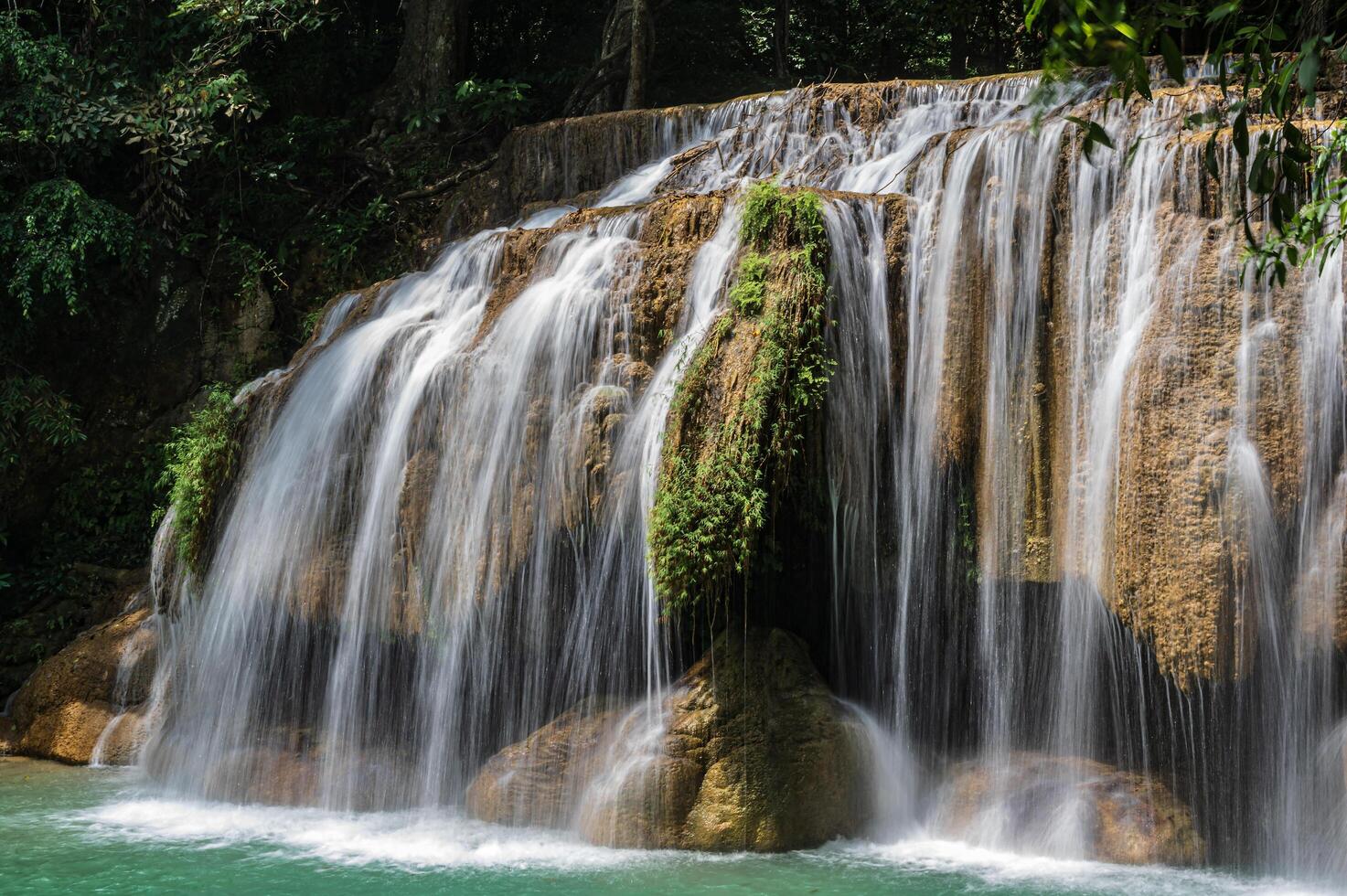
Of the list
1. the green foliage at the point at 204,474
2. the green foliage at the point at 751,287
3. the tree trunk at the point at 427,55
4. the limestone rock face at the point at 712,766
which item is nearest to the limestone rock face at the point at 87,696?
the green foliage at the point at 204,474

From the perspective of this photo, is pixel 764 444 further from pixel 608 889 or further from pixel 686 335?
pixel 608 889

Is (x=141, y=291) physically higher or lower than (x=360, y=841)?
higher

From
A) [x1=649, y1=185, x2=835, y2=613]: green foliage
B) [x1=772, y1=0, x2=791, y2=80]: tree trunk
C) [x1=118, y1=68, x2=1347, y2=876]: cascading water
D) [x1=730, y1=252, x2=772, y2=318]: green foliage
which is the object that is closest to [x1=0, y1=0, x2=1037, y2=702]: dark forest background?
[x1=118, y1=68, x2=1347, y2=876]: cascading water

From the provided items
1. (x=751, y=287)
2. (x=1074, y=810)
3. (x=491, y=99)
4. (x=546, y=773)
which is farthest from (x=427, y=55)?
(x=1074, y=810)

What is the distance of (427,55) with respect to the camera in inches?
589

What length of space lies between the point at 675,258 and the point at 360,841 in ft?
12.9

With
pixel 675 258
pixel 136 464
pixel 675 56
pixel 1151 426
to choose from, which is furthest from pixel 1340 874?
pixel 675 56

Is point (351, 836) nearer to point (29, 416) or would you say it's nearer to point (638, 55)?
point (29, 416)

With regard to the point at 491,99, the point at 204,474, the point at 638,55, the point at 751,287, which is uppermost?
the point at 638,55

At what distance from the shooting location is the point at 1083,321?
7262mm

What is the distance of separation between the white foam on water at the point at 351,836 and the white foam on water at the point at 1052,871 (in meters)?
1.22

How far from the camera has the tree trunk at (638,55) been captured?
48.0 ft

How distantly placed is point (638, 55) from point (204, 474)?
310 inches

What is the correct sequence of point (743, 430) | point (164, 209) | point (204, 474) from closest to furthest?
point (743, 430), point (204, 474), point (164, 209)
